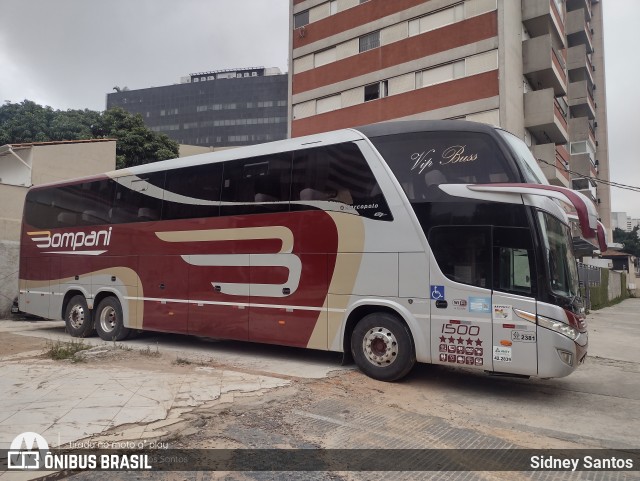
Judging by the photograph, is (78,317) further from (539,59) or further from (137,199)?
(539,59)

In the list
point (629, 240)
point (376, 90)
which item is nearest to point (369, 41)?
point (376, 90)

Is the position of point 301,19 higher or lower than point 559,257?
higher

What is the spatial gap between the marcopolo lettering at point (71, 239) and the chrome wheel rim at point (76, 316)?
1.52 m

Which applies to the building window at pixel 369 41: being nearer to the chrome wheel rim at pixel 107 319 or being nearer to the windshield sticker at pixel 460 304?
the chrome wheel rim at pixel 107 319

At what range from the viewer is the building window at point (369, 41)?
25.4 m

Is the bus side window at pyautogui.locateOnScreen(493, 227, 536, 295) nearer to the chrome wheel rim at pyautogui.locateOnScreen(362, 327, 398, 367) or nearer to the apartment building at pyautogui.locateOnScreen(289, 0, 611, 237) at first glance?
the chrome wheel rim at pyautogui.locateOnScreen(362, 327, 398, 367)

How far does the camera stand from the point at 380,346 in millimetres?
7188

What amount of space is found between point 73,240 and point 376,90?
59.0 ft

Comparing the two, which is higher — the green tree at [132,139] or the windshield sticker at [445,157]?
the green tree at [132,139]

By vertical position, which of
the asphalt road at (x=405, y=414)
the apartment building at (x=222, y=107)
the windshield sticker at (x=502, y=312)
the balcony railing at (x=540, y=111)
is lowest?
the asphalt road at (x=405, y=414)

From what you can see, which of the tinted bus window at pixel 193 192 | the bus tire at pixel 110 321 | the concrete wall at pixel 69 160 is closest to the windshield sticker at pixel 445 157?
the tinted bus window at pixel 193 192

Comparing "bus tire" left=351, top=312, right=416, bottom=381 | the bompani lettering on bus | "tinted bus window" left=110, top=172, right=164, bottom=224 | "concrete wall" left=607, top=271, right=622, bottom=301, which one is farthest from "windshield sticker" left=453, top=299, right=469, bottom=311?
"concrete wall" left=607, top=271, right=622, bottom=301

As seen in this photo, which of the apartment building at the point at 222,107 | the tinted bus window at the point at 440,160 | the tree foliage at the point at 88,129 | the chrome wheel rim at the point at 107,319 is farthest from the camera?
the apartment building at the point at 222,107

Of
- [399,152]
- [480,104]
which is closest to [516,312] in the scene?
[399,152]
